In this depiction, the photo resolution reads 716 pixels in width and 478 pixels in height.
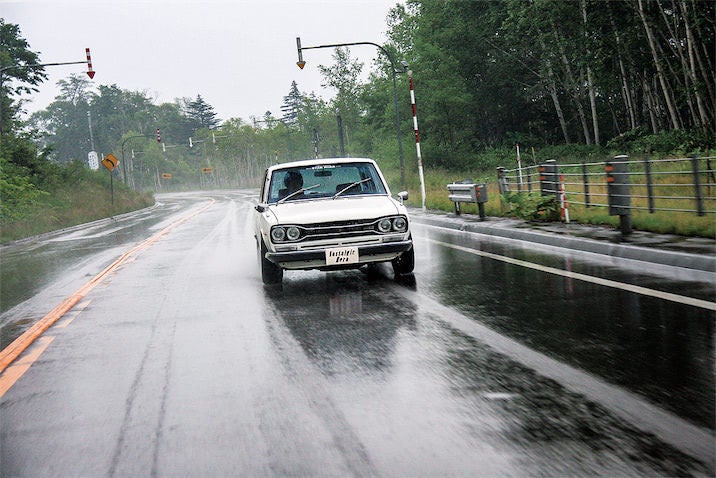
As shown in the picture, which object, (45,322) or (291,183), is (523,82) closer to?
(291,183)

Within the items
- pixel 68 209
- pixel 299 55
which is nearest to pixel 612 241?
pixel 299 55

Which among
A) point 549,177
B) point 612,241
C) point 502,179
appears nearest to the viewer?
point 612,241

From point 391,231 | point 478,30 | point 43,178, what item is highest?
point 478,30

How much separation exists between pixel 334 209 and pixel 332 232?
48cm

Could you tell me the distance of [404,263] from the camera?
9664mm

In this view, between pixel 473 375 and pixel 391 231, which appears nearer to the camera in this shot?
pixel 473 375

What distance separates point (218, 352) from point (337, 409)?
2.09 metres

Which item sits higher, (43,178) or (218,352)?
(43,178)

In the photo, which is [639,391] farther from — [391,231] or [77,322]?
[77,322]

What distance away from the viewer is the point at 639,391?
4.23 metres

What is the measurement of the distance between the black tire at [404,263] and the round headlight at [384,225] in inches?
22.3

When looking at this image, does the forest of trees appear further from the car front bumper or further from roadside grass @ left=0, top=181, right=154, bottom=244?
the car front bumper

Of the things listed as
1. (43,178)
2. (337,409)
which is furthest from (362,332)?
(43,178)

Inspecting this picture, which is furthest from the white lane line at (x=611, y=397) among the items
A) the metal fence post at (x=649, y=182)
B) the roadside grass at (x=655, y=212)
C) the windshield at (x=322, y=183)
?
the metal fence post at (x=649, y=182)
